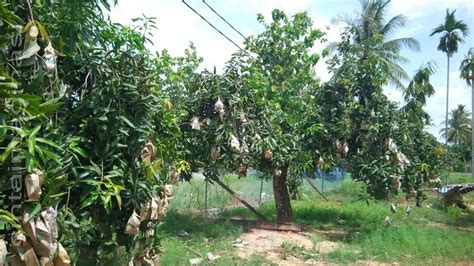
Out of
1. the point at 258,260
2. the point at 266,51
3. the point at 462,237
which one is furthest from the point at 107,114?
the point at 266,51

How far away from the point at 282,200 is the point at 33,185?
10.4 m

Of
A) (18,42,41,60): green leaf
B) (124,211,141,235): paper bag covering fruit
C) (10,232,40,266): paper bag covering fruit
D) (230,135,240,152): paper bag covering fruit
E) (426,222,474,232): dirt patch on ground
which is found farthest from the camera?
(426,222,474,232): dirt patch on ground

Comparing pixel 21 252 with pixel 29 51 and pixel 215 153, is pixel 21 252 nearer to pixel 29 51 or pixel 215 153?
pixel 29 51

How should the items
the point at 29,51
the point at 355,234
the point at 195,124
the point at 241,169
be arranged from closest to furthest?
the point at 29,51 < the point at 241,169 < the point at 195,124 < the point at 355,234

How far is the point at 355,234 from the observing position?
1149 cm

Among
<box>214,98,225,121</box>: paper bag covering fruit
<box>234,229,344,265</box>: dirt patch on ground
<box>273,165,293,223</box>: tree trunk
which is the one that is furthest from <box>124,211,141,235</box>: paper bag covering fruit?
<box>273,165,293,223</box>: tree trunk

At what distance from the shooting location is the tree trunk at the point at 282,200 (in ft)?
41.0

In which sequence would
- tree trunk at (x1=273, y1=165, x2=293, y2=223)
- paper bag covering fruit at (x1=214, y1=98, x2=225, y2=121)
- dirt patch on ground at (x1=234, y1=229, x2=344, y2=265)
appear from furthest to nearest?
tree trunk at (x1=273, y1=165, x2=293, y2=223)
paper bag covering fruit at (x1=214, y1=98, x2=225, y2=121)
dirt patch on ground at (x1=234, y1=229, x2=344, y2=265)

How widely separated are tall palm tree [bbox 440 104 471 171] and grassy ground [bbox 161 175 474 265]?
117 ft

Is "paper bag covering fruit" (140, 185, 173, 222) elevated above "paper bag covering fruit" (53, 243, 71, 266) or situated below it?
above

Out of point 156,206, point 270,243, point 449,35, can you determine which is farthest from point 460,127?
point 156,206

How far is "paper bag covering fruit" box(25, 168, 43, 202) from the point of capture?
8.87 feet

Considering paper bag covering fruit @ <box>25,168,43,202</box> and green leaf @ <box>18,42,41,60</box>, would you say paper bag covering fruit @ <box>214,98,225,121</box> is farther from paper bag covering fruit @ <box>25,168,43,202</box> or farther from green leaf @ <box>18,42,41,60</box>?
paper bag covering fruit @ <box>25,168,43,202</box>

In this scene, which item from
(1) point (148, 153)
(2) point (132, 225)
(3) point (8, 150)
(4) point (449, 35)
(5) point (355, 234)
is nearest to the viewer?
(3) point (8, 150)
